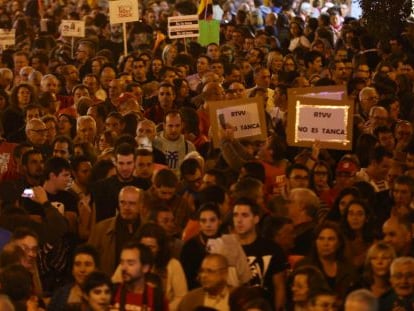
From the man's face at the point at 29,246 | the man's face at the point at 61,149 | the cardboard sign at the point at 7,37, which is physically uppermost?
the cardboard sign at the point at 7,37

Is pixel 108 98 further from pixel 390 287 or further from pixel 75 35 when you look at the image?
pixel 390 287

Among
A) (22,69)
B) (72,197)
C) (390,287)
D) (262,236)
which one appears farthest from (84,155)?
(22,69)

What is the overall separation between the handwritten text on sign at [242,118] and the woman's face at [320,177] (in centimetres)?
187

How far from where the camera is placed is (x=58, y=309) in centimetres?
902

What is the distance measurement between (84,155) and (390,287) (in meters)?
4.27

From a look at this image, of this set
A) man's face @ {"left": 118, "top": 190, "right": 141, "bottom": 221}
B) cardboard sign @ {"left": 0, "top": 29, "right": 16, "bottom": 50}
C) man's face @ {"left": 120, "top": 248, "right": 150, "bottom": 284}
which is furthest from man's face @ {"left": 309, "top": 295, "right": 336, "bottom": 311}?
cardboard sign @ {"left": 0, "top": 29, "right": 16, "bottom": 50}

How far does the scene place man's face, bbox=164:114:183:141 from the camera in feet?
44.1

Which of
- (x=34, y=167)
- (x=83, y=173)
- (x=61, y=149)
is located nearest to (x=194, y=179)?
(x=83, y=173)

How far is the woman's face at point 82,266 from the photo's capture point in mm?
9227

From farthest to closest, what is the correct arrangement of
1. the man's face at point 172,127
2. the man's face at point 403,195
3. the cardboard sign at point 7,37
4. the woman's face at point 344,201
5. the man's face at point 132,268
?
the cardboard sign at point 7,37 → the man's face at point 172,127 → the man's face at point 403,195 → the woman's face at point 344,201 → the man's face at point 132,268

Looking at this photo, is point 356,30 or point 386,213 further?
point 356,30

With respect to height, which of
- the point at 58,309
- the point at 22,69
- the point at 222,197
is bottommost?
the point at 58,309

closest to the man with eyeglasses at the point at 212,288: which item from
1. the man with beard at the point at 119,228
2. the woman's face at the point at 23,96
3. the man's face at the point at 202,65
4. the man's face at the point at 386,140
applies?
the man with beard at the point at 119,228

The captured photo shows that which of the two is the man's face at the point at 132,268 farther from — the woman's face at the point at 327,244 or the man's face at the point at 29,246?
the woman's face at the point at 327,244
